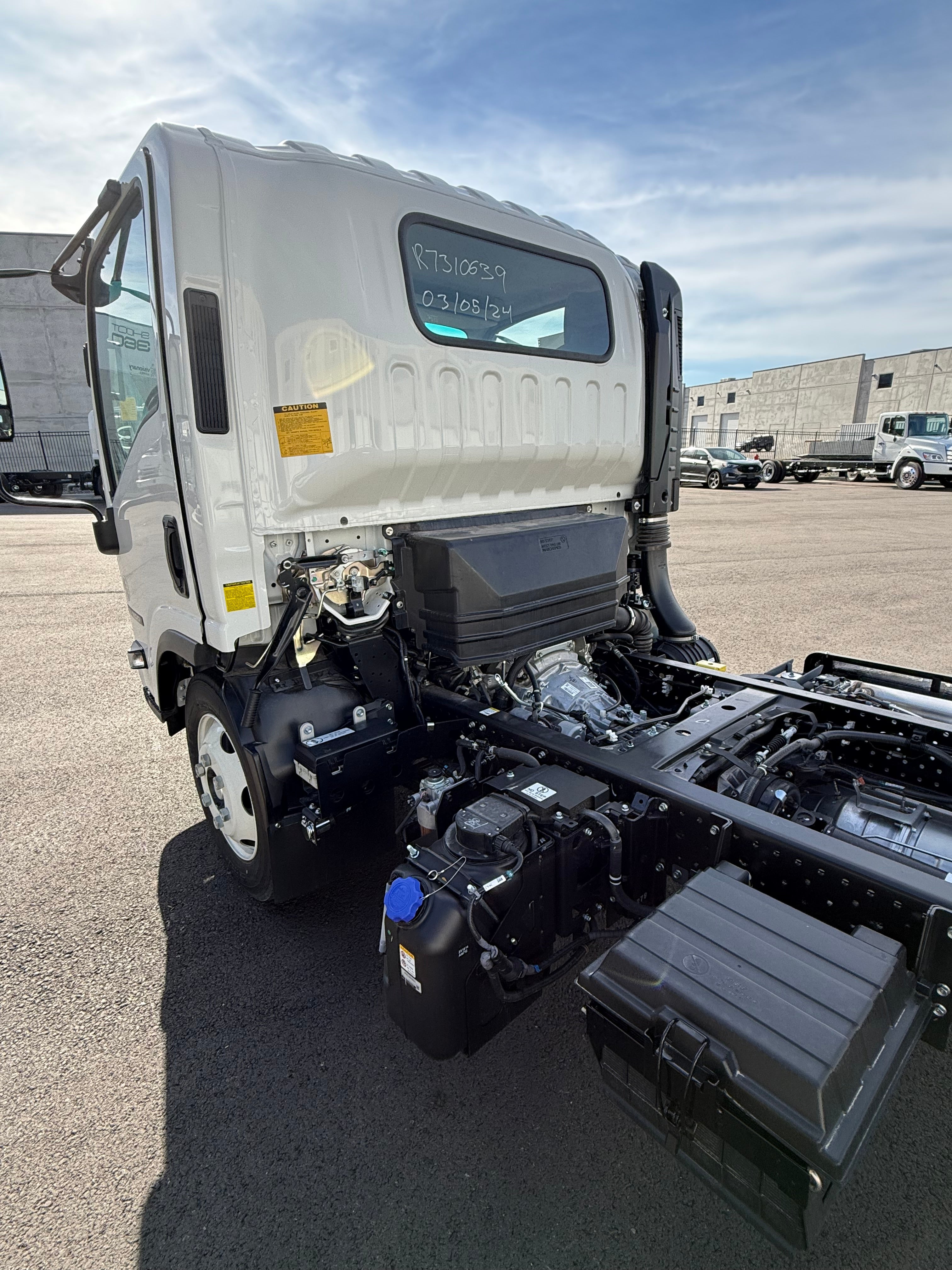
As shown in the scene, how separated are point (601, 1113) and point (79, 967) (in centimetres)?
199

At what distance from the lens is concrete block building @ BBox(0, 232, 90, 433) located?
92.0 feet

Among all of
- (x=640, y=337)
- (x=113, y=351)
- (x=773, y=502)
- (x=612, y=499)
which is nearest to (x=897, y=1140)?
(x=612, y=499)

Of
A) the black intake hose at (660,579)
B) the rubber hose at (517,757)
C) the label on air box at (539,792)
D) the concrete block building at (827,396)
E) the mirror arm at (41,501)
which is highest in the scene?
the concrete block building at (827,396)

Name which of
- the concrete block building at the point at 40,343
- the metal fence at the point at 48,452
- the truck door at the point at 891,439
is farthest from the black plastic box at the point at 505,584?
the concrete block building at the point at 40,343

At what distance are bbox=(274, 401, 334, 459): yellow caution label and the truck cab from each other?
84.6 ft

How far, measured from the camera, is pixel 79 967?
264 centimetres

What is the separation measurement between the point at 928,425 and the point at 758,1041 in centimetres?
2804

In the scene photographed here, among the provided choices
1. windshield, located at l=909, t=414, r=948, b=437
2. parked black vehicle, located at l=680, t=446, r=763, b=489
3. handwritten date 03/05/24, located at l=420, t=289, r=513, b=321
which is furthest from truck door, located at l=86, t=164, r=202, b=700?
windshield, located at l=909, t=414, r=948, b=437

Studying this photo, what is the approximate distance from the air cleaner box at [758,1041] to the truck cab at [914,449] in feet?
85.5

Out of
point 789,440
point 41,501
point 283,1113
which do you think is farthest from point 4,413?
point 789,440

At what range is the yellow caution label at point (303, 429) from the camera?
2285mm

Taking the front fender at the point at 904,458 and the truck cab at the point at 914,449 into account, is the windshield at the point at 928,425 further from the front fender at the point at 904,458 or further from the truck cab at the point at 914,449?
the front fender at the point at 904,458

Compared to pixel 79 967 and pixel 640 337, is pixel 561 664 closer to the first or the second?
pixel 640 337

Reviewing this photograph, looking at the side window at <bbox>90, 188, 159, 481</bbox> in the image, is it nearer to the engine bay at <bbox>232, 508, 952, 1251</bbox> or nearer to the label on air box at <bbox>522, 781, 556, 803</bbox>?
the engine bay at <bbox>232, 508, 952, 1251</bbox>
